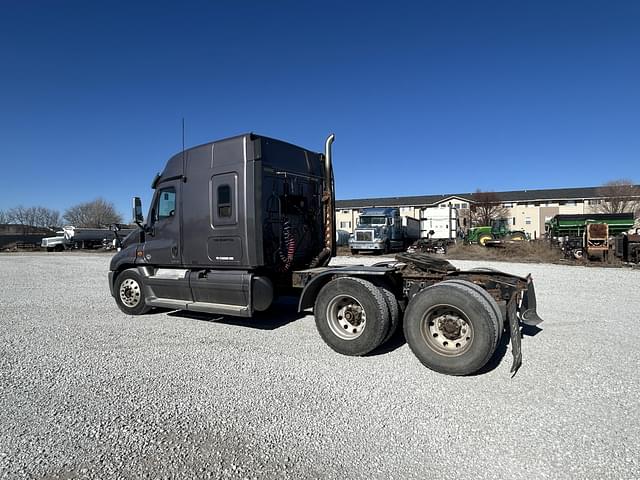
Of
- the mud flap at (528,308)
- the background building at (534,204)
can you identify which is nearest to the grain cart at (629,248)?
the mud flap at (528,308)

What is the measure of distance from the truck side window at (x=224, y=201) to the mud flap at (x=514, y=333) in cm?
428

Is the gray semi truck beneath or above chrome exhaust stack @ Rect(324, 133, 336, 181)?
beneath

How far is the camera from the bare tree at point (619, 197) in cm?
5031

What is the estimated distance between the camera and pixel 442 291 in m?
4.40

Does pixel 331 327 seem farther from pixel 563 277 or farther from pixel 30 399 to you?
pixel 563 277


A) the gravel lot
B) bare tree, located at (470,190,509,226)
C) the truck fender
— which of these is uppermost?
bare tree, located at (470,190,509,226)

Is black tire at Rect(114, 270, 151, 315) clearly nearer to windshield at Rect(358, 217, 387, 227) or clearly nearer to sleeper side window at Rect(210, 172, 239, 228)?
sleeper side window at Rect(210, 172, 239, 228)

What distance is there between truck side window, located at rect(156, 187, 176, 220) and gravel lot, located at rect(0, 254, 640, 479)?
2.24 m

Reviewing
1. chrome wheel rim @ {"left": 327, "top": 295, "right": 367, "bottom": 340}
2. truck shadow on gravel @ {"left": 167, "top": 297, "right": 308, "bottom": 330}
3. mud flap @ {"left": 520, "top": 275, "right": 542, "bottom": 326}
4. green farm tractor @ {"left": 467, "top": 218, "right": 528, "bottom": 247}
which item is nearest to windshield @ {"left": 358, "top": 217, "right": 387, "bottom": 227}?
green farm tractor @ {"left": 467, "top": 218, "right": 528, "bottom": 247}

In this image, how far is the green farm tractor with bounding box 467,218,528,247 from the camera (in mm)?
27553

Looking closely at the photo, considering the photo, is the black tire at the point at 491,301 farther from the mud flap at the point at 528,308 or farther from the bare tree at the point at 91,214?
the bare tree at the point at 91,214

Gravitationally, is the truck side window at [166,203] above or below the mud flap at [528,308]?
above

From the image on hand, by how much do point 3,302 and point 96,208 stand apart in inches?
3397

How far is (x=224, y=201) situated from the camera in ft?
20.5
